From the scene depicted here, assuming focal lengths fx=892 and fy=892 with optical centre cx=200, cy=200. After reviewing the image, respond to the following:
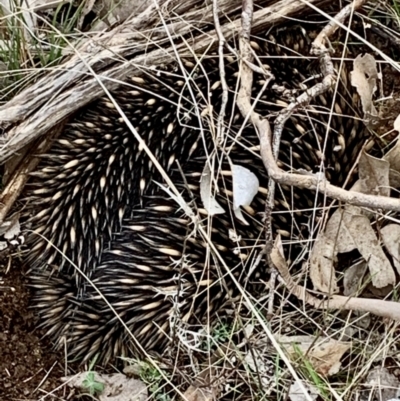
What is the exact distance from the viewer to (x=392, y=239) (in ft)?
8.19

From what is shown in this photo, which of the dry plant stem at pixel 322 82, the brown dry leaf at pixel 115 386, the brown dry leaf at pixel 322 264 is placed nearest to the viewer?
the dry plant stem at pixel 322 82

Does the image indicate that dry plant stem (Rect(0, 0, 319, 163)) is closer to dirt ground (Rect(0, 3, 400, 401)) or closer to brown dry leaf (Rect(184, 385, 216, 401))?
dirt ground (Rect(0, 3, 400, 401))

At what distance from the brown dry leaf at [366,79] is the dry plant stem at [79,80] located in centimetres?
25

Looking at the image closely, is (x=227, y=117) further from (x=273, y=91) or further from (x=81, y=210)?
→ (x=81, y=210)

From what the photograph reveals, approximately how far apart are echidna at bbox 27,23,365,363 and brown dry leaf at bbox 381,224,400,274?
0.24 metres

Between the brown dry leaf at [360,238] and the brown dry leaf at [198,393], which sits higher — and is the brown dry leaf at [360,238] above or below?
above

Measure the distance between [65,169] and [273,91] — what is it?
66 centimetres

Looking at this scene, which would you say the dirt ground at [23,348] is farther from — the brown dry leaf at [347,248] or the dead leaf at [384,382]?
the dead leaf at [384,382]

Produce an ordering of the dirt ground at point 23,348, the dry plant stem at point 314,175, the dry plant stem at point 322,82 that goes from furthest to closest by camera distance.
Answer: the dirt ground at point 23,348
the dry plant stem at point 322,82
the dry plant stem at point 314,175

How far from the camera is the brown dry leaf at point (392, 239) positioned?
249 centimetres

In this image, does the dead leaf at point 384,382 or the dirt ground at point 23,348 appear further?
the dirt ground at point 23,348

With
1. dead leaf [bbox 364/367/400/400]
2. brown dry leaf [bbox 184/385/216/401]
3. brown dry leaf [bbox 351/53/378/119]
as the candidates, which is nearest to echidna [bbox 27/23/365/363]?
brown dry leaf [bbox 351/53/378/119]

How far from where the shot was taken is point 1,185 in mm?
2830

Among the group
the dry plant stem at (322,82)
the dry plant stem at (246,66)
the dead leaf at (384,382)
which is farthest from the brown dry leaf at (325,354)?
the dry plant stem at (246,66)
